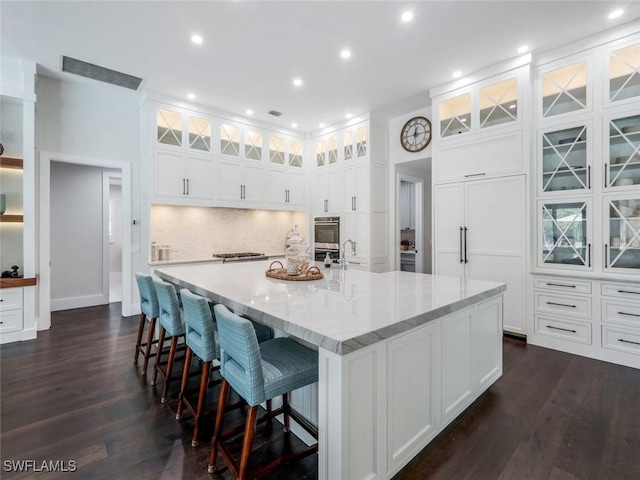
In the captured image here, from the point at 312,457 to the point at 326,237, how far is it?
425cm

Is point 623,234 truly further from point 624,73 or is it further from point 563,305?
point 624,73

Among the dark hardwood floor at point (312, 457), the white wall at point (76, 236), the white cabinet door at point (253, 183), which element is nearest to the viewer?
the dark hardwood floor at point (312, 457)

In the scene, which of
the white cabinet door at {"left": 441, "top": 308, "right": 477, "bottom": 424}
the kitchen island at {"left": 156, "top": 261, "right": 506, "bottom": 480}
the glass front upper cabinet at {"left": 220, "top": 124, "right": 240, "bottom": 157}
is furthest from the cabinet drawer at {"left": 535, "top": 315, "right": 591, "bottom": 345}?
the glass front upper cabinet at {"left": 220, "top": 124, "right": 240, "bottom": 157}

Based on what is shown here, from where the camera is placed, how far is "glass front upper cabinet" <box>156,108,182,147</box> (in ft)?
14.6

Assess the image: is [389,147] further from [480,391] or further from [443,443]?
[443,443]

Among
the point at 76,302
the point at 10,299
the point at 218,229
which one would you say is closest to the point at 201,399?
the point at 10,299

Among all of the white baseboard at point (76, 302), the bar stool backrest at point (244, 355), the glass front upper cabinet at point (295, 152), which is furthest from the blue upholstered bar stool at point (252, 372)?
the white baseboard at point (76, 302)

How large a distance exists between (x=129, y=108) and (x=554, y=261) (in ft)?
19.8

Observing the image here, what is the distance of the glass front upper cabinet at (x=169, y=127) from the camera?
444cm

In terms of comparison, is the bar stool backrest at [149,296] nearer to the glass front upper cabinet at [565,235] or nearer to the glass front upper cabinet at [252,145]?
the glass front upper cabinet at [252,145]

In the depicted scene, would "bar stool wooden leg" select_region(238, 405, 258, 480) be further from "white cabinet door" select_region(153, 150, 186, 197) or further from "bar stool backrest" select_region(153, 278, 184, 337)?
"white cabinet door" select_region(153, 150, 186, 197)

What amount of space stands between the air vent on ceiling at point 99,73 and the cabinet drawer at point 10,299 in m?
2.70

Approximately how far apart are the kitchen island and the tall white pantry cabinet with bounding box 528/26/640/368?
4.70 ft

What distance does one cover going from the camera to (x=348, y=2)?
258cm
